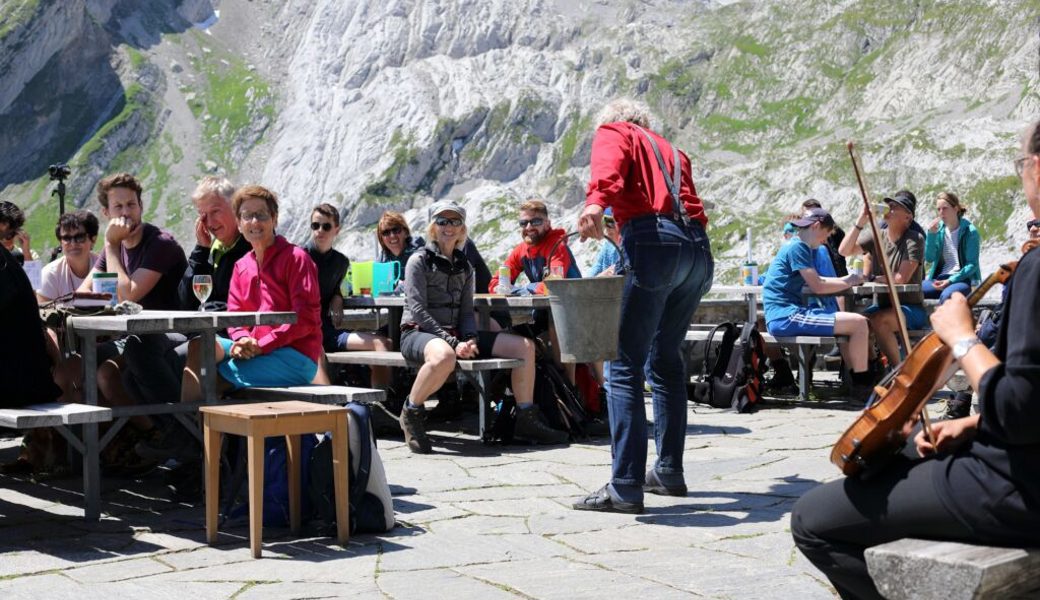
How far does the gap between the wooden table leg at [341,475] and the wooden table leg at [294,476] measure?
1.09 ft

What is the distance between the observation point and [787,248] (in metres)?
9.25

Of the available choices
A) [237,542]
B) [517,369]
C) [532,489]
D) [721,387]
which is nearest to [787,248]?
[721,387]

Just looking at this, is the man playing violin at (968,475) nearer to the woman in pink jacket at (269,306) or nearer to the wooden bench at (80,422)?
the wooden bench at (80,422)

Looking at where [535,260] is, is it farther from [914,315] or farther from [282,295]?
[914,315]

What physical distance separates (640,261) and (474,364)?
2.30 metres

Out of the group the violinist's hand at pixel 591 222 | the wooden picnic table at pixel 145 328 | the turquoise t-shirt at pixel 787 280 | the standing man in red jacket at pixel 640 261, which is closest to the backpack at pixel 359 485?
the wooden picnic table at pixel 145 328

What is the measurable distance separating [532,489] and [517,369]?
1703 mm

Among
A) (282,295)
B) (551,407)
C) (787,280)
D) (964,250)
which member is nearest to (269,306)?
(282,295)

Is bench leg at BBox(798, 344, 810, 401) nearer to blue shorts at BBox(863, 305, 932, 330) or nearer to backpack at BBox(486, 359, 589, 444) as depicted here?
blue shorts at BBox(863, 305, 932, 330)

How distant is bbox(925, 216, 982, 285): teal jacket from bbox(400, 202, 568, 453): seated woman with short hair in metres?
5.31

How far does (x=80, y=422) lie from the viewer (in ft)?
15.9

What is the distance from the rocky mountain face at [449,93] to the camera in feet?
396

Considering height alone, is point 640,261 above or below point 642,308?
above

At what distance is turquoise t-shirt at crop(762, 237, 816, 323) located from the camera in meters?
9.20
